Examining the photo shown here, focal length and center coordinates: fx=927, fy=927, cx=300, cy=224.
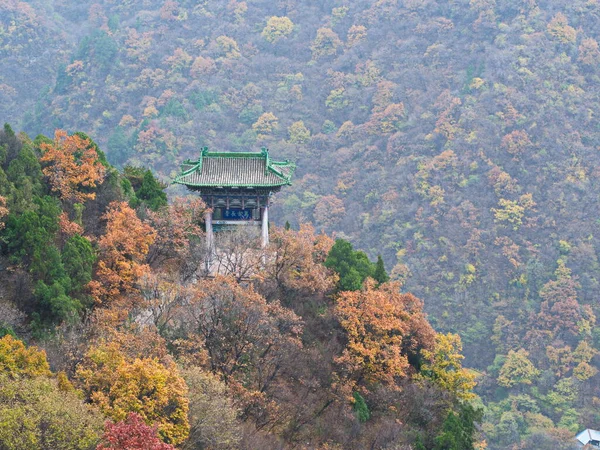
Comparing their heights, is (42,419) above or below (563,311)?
below

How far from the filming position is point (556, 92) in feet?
333

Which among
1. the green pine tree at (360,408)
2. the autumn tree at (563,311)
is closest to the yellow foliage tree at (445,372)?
the green pine tree at (360,408)

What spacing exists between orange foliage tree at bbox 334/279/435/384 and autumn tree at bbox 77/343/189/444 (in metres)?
9.00

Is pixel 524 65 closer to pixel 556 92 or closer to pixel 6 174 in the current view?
pixel 556 92

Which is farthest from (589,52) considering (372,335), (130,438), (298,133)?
(130,438)

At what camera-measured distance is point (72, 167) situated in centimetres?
3475

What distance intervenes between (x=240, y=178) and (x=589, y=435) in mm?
40935

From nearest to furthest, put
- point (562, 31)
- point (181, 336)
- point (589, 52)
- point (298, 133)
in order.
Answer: point (181, 336) → point (589, 52) → point (562, 31) → point (298, 133)

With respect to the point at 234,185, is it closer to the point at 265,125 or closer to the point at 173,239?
the point at 173,239

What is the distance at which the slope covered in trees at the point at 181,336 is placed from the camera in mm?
21656

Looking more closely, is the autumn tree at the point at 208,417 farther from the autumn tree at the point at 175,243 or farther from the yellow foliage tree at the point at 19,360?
the autumn tree at the point at 175,243

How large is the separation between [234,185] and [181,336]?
1074 centimetres

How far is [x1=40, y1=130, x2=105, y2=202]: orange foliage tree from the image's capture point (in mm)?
34188

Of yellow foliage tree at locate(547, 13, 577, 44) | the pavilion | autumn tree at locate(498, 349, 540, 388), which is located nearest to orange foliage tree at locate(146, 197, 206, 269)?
the pavilion
